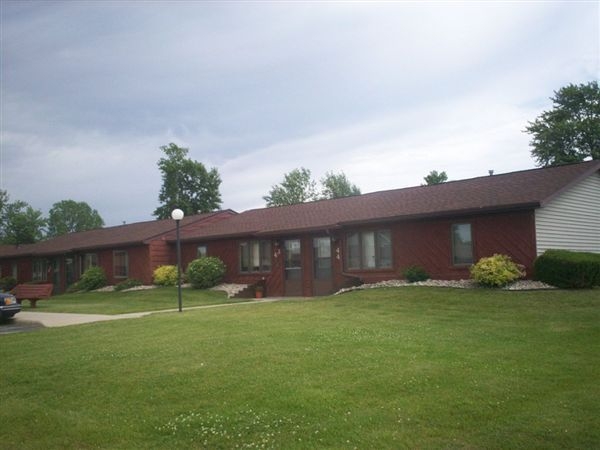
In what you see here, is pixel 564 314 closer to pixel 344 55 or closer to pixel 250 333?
pixel 250 333

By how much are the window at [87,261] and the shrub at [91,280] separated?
4.91 feet

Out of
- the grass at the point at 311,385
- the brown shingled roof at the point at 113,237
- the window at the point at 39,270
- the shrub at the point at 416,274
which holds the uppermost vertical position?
the brown shingled roof at the point at 113,237

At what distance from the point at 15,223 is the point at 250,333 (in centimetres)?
4048

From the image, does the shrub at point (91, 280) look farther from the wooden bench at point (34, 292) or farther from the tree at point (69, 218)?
the tree at point (69, 218)

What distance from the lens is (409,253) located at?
2020 centimetres

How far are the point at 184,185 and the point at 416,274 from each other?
38512 mm

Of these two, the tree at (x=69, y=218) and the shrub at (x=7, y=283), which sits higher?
the tree at (x=69, y=218)

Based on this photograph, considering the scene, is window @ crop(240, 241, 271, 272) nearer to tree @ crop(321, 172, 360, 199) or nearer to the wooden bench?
the wooden bench

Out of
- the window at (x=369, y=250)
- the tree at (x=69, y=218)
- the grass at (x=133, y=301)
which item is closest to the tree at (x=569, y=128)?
the window at (x=369, y=250)

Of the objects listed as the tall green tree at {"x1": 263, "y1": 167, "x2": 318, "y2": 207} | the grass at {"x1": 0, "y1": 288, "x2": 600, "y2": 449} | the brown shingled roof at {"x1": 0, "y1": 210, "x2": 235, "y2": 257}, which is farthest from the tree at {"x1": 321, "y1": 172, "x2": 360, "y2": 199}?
the grass at {"x1": 0, "y1": 288, "x2": 600, "y2": 449}

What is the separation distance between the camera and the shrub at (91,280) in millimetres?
31016

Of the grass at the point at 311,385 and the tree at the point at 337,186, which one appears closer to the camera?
the grass at the point at 311,385

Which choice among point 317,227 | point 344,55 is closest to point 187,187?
point 317,227

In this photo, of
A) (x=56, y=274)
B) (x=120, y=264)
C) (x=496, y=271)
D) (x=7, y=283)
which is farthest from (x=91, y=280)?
(x=496, y=271)
